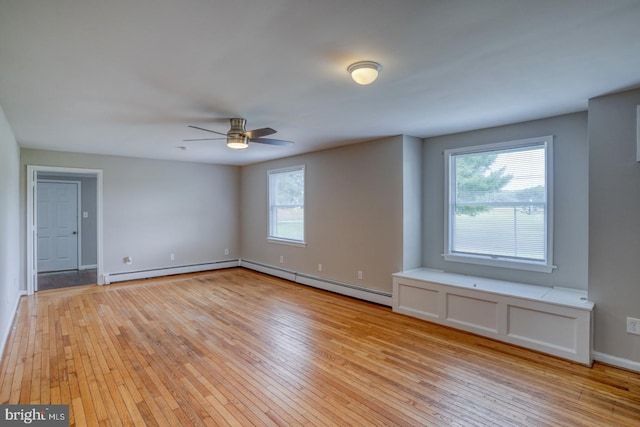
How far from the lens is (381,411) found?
2312 mm

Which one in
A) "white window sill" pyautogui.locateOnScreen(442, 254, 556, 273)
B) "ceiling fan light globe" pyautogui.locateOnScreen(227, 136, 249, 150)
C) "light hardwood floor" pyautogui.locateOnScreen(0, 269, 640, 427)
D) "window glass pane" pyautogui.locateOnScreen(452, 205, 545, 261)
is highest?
"ceiling fan light globe" pyautogui.locateOnScreen(227, 136, 249, 150)

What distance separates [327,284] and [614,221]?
3.87 meters

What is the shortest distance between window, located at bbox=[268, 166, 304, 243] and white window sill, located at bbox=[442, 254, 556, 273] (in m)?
2.83

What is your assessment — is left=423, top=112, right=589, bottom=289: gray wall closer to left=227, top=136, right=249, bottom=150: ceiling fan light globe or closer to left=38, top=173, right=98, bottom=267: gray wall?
left=227, top=136, right=249, bottom=150: ceiling fan light globe

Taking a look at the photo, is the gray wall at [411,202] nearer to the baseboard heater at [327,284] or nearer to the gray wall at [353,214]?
the gray wall at [353,214]

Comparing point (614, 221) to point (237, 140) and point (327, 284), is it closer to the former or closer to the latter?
point (237, 140)

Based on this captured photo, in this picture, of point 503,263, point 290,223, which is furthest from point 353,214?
point 503,263

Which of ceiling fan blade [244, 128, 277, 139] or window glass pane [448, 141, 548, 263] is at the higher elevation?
ceiling fan blade [244, 128, 277, 139]

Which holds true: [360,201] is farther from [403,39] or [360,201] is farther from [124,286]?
[124,286]

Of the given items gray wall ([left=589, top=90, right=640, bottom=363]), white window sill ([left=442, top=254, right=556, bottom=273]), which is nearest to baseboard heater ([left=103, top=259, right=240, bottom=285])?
white window sill ([left=442, top=254, right=556, bottom=273])

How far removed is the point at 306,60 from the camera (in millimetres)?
2287

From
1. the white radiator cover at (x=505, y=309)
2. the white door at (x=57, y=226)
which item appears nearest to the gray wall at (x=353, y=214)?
the white radiator cover at (x=505, y=309)

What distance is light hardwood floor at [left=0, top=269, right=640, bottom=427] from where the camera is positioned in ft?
7.51

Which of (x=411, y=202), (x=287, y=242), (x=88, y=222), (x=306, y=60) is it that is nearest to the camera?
(x=306, y=60)
